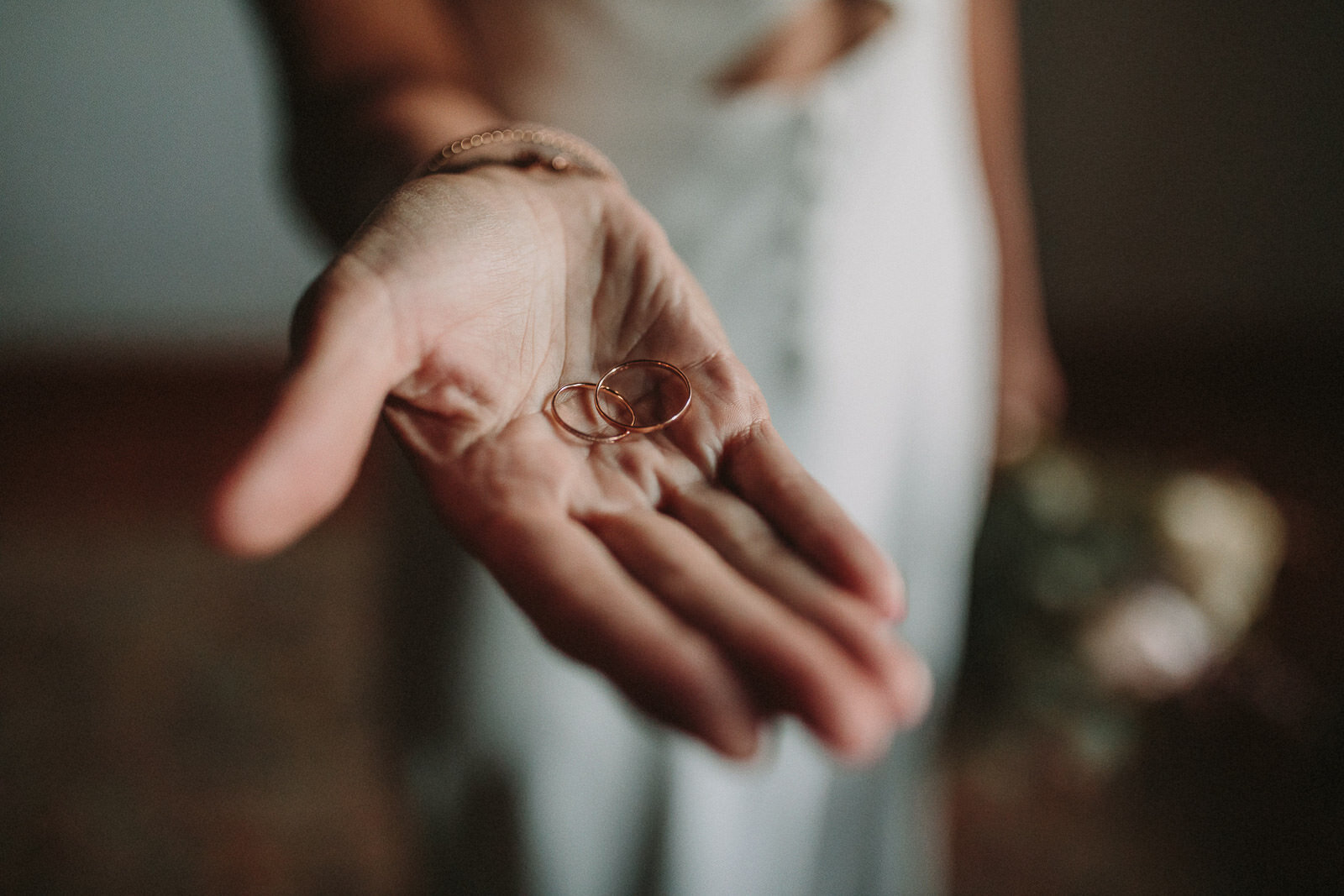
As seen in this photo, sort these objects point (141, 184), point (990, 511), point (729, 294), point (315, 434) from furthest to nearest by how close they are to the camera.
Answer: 1. point (141, 184)
2. point (990, 511)
3. point (729, 294)
4. point (315, 434)

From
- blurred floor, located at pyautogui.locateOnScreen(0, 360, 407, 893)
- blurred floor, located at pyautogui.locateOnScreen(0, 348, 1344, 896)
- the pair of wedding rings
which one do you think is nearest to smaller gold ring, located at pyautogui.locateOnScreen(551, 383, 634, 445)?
the pair of wedding rings

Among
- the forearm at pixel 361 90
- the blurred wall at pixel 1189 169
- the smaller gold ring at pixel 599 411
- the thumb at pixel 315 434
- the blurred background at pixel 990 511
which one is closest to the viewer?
the thumb at pixel 315 434

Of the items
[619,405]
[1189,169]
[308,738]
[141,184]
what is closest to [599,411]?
[619,405]

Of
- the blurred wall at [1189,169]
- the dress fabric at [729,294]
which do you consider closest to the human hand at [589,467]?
the dress fabric at [729,294]

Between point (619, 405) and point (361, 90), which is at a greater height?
point (361, 90)

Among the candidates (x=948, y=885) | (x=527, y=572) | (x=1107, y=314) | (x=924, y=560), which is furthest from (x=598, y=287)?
(x=1107, y=314)

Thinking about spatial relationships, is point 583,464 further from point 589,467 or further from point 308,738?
point 308,738

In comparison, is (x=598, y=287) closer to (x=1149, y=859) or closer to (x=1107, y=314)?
(x=1149, y=859)

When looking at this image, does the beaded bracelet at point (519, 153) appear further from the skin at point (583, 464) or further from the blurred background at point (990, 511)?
the blurred background at point (990, 511)
